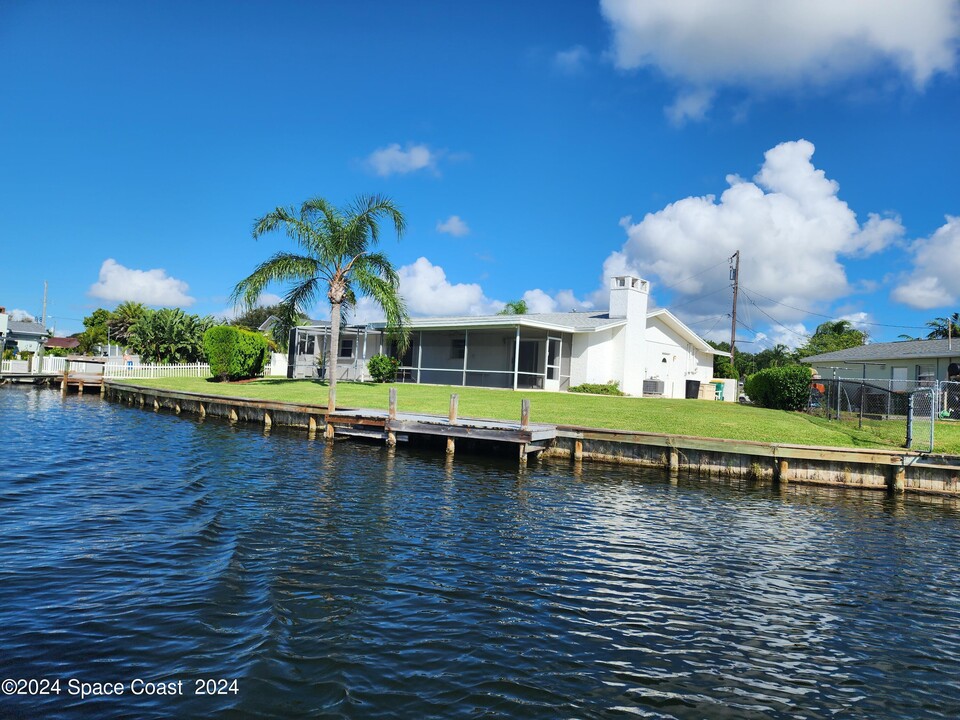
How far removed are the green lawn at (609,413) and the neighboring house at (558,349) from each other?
3.82 metres

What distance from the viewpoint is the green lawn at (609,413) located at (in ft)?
57.6

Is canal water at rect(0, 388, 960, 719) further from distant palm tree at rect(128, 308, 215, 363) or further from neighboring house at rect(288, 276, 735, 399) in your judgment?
distant palm tree at rect(128, 308, 215, 363)

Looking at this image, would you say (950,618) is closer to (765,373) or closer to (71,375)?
(765,373)

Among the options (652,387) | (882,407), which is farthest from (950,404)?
(652,387)

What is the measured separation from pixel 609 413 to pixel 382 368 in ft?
51.9

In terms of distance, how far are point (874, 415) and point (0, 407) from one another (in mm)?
35198

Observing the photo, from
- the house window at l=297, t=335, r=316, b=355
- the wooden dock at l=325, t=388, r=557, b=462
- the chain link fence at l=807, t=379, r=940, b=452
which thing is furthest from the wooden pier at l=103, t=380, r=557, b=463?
the house window at l=297, t=335, r=316, b=355

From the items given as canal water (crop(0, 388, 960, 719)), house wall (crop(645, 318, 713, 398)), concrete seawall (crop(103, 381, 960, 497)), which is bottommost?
canal water (crop(0, 388, 960, 719))

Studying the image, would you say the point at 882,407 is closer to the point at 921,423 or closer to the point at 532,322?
the point at 921,423

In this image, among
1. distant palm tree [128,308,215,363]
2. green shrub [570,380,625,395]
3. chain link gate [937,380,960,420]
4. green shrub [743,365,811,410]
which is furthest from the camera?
distant palm tree [128,308,215,363]

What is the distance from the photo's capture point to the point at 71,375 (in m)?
37.5

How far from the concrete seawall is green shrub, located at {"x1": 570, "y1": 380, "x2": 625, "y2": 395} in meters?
13.0

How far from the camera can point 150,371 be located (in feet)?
127

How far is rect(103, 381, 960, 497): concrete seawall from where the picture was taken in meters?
14.7
